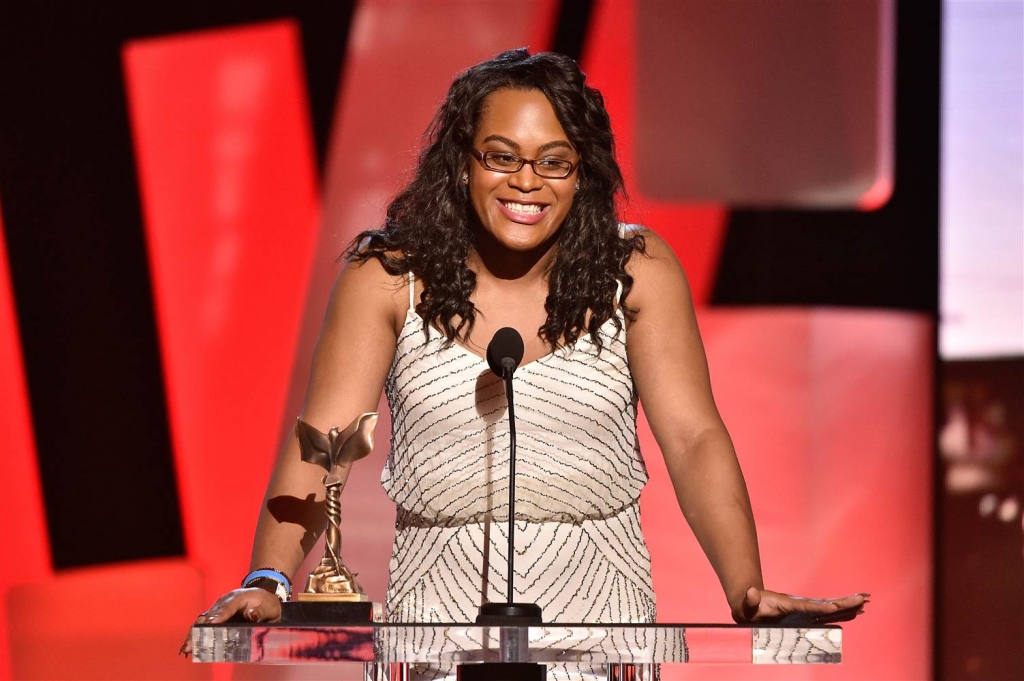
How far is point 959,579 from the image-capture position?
331 centimetres

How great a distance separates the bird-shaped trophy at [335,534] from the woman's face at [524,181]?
47 centimetres

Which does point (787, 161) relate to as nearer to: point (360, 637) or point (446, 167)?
point (446, 167)

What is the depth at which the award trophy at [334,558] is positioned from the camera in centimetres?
128

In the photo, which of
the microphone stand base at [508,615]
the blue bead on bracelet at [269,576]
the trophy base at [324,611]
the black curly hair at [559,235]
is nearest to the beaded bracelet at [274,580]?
the blue bead on bracelet at [269,576]

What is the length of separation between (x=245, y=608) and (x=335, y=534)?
7.7 inches

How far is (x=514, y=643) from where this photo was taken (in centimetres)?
118

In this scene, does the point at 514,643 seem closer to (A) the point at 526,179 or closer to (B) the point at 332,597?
(B) the point at 332,597

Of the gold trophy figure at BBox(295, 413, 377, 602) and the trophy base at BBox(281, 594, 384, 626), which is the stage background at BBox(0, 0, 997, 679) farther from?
the trophy base at BBox(281, 594, 384, 626)

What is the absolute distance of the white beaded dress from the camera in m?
1.78

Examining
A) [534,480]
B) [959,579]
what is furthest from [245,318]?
[959,579]

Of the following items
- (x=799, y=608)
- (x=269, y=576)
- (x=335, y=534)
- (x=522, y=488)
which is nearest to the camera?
(x=799, y=608)

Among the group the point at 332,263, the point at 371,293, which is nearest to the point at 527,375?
the point at 371,293

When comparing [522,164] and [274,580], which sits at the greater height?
[522,164]

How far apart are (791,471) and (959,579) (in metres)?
0.55
